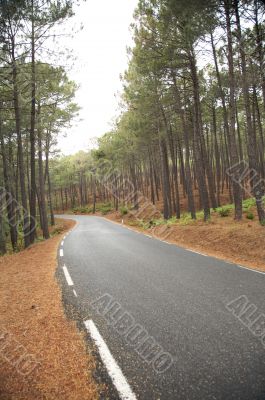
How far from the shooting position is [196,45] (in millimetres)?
15758

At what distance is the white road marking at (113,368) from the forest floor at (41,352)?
19 centimetres

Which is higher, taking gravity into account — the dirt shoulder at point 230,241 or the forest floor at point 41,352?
the dirt shoulder at point 230,241

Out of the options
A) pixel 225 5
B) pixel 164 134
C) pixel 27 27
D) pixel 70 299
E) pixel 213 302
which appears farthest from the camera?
pixel 164 134

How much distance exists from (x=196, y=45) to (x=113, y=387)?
55.4 feet

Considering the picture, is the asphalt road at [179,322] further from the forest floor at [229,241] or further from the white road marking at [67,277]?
the forest floor at [229,241]

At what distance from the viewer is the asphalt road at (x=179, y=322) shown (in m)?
3.23

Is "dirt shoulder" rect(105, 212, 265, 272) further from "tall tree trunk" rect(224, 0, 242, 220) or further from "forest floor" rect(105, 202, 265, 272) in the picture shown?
"tall tree trunk" rect(224, 0, 242, 220)

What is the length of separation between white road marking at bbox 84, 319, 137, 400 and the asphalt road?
0.07 metres

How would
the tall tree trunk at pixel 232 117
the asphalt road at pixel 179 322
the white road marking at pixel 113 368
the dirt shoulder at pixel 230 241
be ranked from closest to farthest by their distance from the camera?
the white road marking at pixel 113 368 < the asphalt road at pixel 179 322 < the dirt shoulder at pixel 230 241 < the tall tree trunk at pixel 232 117

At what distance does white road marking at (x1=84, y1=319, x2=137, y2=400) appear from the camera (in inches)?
123

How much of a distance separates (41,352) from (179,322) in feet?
7.19

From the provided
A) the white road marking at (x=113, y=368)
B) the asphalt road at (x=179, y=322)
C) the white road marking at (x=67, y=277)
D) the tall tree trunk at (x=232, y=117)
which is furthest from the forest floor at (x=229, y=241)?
the white road marking at (x=113, y=368)

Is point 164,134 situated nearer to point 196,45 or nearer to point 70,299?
point 196,45

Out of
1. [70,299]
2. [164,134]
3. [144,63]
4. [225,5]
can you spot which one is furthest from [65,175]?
[70,299]
